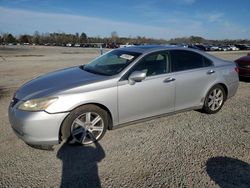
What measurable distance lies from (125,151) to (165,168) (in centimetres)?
71

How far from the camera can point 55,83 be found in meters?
3.95

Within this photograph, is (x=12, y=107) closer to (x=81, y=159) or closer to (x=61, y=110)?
(x=61, y=110)

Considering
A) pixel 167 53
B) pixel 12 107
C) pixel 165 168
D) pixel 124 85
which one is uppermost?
pixel 167 53

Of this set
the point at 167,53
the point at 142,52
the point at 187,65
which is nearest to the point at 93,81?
the point at 142,52

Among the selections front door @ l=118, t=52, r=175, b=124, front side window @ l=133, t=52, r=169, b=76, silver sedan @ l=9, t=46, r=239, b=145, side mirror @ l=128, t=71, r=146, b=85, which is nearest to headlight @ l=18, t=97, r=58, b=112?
silver sedan @ l=9, t=46, r=239, b=145

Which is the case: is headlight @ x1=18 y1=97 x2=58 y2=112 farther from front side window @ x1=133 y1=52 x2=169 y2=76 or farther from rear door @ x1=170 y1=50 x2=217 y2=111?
rear door @ x1=170 y1=50 x2=217 y2=111

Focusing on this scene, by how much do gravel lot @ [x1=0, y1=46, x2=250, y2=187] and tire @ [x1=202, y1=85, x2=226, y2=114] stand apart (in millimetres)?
486

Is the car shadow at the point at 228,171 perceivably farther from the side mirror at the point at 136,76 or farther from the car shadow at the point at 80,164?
the side mirror at the point at 136,76

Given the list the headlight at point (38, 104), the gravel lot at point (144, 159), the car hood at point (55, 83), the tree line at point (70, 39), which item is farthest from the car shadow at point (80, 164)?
the tree line at point (70, 39)

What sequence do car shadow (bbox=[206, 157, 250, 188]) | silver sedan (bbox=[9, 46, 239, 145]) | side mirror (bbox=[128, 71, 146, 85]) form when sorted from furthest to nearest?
side mirror (bbox=[128, 71, 146, 85]), silver sedan (bbox=[9, 46, 239, 145]), car shadow (bbox=[206, 157, 250, 188])

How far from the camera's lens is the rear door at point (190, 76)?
463 centimetres

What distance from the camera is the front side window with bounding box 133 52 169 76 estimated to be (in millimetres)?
4305

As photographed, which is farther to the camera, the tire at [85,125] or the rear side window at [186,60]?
the rear side window at [186,60]

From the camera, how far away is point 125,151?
367 cm
